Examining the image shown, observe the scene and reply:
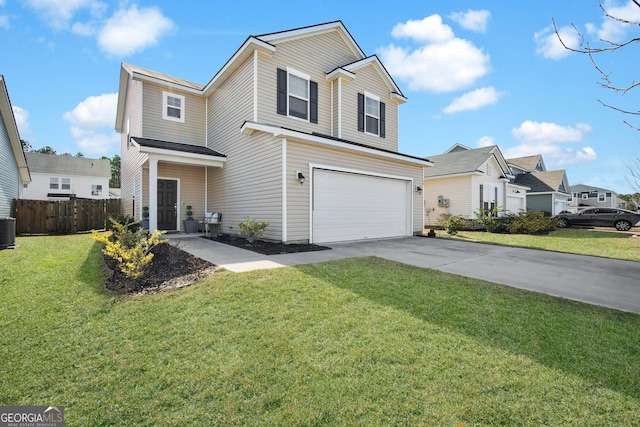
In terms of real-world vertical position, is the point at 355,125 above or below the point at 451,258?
above

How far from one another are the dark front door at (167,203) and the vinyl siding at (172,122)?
6.05ft

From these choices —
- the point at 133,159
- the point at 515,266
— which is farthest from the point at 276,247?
the point at 133,159

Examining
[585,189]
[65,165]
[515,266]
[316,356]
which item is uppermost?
[65,165]

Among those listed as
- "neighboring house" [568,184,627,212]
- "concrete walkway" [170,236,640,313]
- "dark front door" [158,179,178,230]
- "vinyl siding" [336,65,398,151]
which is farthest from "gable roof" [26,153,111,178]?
"neighboring house" [568,184,627,212]

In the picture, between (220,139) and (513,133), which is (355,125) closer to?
(220,139)

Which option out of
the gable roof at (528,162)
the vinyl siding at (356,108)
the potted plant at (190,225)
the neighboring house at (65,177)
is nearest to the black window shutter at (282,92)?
the vinyl siding at (356,108)

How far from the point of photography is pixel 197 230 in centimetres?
1231

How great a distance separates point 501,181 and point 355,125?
14.2 metres

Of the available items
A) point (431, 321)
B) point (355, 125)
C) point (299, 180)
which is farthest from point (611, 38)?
point (355, 125)

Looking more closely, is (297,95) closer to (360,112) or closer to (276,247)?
(360,112)

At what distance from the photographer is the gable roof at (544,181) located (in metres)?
25.6

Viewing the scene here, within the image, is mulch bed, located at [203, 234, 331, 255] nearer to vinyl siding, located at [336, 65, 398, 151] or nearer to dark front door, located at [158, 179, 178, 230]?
dark front door, located at [158, 179, 178, 230]

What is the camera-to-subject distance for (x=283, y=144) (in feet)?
27.8

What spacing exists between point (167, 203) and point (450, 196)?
54.1ft
